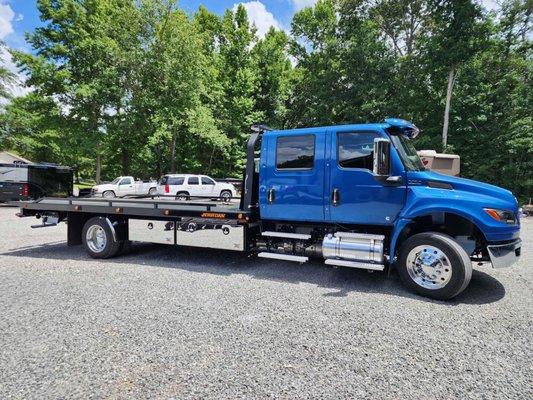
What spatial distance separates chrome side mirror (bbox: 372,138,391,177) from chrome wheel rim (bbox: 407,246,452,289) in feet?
3.85

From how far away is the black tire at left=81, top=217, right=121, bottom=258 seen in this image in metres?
7.07

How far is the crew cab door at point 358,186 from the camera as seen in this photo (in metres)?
5.24

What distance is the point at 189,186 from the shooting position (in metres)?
22.2

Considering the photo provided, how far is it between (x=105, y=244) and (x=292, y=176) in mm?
4113

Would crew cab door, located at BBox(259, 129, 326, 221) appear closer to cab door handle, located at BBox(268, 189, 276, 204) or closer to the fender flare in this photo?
cab door handle, located at BBox(268, 189, 276, 204)

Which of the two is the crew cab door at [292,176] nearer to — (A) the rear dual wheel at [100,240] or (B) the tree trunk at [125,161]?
(A) the rear dual wheel at [100,240]

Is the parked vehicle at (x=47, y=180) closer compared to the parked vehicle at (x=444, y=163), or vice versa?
the parked vehicle at (x=47, y=180)

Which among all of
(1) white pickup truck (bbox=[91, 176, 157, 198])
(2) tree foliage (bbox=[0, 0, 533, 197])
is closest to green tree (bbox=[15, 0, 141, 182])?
(2) tree foliage (bbox=[0, 0, 533, 197])

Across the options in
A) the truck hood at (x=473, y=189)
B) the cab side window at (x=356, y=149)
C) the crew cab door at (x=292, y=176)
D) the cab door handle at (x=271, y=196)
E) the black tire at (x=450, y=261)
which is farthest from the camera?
the cab door handle at (x=271, y=196)

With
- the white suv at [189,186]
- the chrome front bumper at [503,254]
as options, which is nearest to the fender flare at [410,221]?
the chrome front bumper at [503,254]

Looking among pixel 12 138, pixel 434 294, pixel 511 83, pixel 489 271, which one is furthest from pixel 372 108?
pixel 12 138

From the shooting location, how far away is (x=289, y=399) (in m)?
2.67

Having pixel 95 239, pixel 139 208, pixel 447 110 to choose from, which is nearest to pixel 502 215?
pixel 139 208

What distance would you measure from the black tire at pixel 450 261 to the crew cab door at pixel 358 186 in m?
0.49
